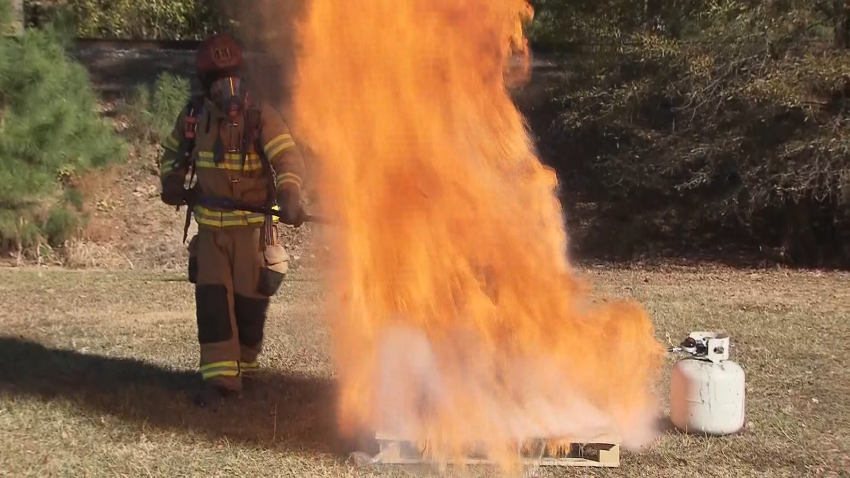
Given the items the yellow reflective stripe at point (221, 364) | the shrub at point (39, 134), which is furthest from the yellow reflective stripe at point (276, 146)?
the shrub at point (39, 134)

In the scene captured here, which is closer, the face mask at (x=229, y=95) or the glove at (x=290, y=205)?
the glove at (x=290, y=205)

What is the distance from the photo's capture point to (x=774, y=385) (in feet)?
22.0

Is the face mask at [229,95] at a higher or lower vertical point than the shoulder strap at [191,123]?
higher

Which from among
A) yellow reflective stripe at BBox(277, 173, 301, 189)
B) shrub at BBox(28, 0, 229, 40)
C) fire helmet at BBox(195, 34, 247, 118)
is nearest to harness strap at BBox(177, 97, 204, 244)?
fire helmet at BBox(195, 34, 247, 118)

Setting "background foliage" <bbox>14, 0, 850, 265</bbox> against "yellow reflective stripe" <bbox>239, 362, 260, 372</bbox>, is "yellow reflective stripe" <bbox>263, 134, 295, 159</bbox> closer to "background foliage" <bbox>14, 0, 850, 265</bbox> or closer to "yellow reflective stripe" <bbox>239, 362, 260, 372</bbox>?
"yellow reflective stripe" <bbox>239, 362, 260, 372</bbox>

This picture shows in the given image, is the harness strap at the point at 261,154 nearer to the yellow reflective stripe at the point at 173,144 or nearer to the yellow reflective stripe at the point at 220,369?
the yellow reflective stripe at the point at 173,144

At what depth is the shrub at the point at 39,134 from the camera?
12500 millimetres

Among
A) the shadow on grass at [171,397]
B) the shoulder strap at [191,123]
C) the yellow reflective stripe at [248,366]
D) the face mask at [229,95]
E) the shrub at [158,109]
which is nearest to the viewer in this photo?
the shadow on grass at [171,397]

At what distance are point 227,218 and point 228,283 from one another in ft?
1.30

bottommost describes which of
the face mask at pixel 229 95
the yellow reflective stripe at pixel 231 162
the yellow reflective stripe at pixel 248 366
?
the yellow reflective stripe at pixel 248 366

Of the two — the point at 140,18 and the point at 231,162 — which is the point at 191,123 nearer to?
the point at 231,162

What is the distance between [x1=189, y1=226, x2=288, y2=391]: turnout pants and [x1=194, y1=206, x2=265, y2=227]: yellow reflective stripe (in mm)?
34

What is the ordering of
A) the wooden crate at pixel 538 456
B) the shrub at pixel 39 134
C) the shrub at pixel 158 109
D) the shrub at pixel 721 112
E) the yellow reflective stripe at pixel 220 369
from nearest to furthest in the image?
the wooden crate at pixel 538 456, the yellow reflective stripe at pixel 220 369, the shrub at pixel 721 112, the shrub at pixel 39 134, the shrub at pixel 158 109

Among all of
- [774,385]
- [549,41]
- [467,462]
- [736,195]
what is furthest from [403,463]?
[549,41]
